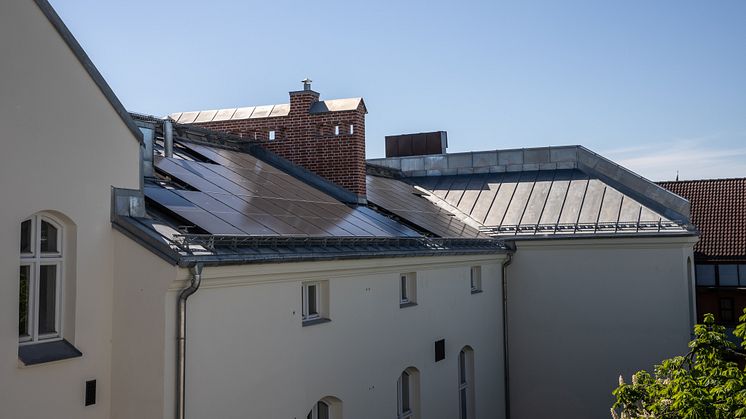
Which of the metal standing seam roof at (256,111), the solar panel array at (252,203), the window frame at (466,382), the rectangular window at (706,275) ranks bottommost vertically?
the window frame at (466,382)

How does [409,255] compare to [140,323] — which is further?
[409,255]

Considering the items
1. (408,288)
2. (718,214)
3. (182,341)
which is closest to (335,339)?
(408,288)

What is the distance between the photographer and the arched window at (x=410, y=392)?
→ 15.1 m

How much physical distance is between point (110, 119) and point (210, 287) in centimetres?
240

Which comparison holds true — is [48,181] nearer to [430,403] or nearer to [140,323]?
[140,323]

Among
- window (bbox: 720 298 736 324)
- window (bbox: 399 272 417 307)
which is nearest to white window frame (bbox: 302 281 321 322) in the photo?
window (bbox: 399 272 417 307)

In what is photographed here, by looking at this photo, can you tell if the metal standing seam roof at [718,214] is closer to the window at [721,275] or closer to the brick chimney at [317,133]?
the window at [721,275]

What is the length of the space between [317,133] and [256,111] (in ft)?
5.97

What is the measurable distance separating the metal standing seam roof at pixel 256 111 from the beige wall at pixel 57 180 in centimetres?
902

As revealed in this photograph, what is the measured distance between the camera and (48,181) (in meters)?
8.83

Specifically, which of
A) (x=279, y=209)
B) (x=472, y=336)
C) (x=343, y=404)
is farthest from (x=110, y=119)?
(x=472, y=336)

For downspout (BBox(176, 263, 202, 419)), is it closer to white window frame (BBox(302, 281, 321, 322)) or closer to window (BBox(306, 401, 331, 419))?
white window frame (BBox(302, 281, 321, 322))

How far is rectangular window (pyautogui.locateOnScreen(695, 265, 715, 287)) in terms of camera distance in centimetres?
2630

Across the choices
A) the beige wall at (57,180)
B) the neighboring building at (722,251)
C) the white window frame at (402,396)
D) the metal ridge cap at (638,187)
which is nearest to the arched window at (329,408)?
the white window frame at (402,396)
